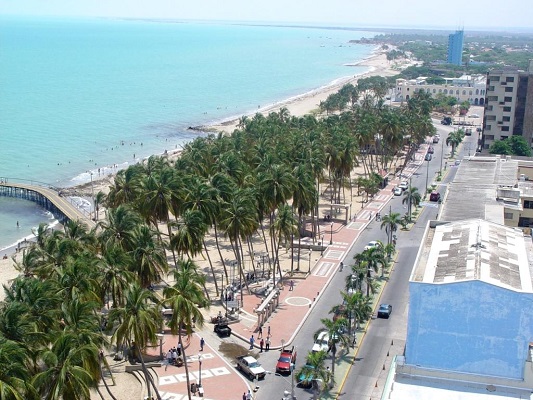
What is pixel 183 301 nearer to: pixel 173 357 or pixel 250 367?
pixel 250 367

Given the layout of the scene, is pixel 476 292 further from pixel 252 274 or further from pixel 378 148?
pixel 378 148

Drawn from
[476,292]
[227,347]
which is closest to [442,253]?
[476,292]

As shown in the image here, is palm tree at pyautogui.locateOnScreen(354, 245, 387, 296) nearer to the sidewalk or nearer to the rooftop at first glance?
the sidewalk

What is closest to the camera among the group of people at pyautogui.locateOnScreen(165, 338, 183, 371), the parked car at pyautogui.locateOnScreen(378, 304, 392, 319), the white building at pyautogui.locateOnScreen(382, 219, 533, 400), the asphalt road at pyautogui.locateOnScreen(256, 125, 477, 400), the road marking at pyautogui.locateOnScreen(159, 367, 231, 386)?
the white building at pyautogui.locateOnScreen(382, 219, 533, 400)

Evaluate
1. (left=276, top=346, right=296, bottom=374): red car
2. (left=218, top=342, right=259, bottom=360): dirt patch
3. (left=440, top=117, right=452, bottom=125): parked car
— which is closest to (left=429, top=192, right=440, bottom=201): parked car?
(left=218, top=342, right=259, bottom=360): dirt patch

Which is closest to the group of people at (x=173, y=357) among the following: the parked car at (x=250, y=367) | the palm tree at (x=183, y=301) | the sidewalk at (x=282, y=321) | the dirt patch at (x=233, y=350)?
the sidewalk at (x=282, y=321)
